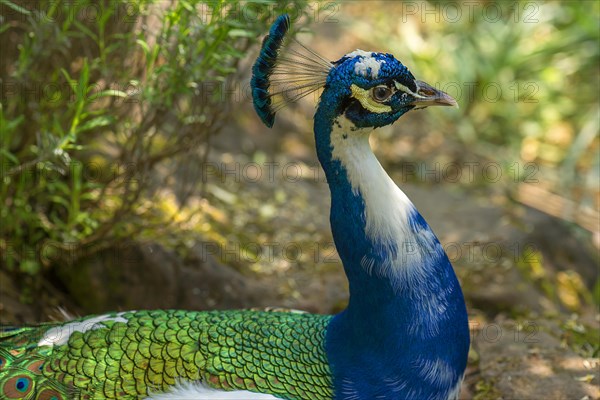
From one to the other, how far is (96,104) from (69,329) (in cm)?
138

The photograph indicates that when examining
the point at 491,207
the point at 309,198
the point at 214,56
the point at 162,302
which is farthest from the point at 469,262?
the point at 214,56

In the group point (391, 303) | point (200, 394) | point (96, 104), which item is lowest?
point (200, 394)

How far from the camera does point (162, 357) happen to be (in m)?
2.44

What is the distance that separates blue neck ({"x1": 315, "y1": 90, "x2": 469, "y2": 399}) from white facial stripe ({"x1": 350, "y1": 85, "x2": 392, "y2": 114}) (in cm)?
8

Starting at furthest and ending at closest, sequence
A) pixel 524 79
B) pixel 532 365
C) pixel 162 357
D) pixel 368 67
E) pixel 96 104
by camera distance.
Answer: pixel 524 79 → pixel 96 104 → pixel 532 365 → pixel 162 357 → pixel 368 67

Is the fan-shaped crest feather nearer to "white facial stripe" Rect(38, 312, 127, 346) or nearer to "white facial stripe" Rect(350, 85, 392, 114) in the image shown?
"white facial stripe" Rect(350, 85, 392, 114)

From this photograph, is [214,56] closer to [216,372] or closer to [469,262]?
[216,372]

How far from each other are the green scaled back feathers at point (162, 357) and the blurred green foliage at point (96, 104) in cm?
74

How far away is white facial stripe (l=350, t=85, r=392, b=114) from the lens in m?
2.29

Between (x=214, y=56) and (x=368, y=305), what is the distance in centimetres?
112

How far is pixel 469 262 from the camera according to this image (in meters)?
4.08

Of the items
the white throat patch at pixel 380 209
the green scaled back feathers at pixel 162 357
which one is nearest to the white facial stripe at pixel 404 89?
the white throat patch at pixel 380 209

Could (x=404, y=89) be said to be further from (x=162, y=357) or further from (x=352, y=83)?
(x=162, y=357)

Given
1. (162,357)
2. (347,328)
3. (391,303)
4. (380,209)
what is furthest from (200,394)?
(380,209)
